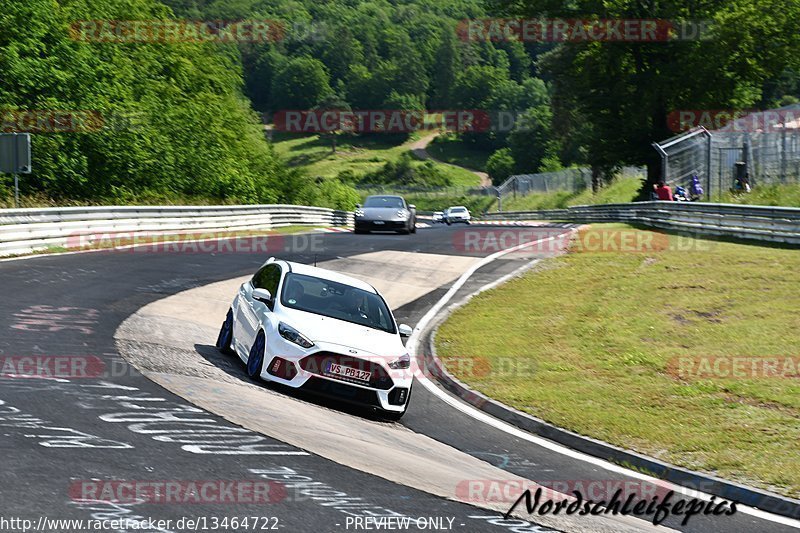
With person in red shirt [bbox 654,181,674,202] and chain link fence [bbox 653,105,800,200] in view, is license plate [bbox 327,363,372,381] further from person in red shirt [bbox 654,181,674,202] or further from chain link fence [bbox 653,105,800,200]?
person in red shirt [bbox 654,181,674,202]

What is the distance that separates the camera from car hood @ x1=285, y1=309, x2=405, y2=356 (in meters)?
11.5

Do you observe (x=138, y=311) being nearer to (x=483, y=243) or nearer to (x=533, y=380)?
(x=533, y=380)

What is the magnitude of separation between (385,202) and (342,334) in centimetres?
2679

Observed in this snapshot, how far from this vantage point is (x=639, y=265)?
83.1 feet

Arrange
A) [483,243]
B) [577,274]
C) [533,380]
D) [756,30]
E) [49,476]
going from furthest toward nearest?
[756,30]
[483,243]
[577,274]
[533,380]
[49,476]

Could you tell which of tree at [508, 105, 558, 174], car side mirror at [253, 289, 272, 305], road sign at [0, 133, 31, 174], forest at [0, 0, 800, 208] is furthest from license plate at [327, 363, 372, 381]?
tree at [508, 105, 558, 174]

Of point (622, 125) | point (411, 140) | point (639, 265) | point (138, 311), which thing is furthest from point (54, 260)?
point (411, 140)

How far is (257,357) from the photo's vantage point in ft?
38.5

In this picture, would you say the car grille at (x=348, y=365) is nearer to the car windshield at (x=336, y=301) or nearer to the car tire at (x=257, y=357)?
the car tire at (x=257, y=357)

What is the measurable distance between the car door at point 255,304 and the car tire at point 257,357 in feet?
0.55

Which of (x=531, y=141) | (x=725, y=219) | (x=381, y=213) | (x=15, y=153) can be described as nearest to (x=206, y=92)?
(x=381, y=213)

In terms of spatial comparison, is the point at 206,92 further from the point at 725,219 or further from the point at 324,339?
the point at 324,339

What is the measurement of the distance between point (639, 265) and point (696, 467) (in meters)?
16.1

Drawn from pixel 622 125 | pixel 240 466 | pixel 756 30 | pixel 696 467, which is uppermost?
pixel 756 30
